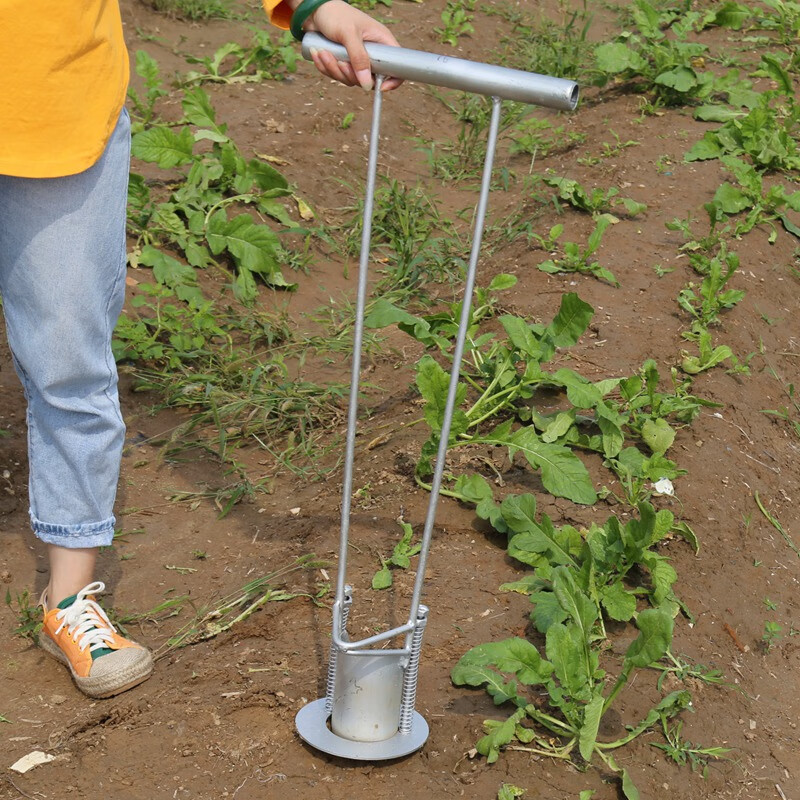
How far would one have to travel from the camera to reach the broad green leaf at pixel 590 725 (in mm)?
2021

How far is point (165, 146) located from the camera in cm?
415

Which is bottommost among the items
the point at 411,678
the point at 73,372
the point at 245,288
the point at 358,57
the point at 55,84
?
the point at 245,288

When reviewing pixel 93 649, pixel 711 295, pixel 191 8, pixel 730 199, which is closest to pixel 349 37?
pixel 93 649

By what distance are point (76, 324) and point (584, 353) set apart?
6.03ft

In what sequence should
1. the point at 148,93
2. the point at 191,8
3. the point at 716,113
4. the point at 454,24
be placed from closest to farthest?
the point at 148,93 → the point at 716,113 → the point at 191,8 → the point at 454,24

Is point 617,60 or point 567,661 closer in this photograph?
point 567,661

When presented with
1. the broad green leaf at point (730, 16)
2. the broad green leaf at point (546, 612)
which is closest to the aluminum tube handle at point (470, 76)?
the broad green leaf at point (546, 612)

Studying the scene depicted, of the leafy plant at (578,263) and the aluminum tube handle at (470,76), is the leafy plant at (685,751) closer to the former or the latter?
the aluminum tube handle at (470,76)

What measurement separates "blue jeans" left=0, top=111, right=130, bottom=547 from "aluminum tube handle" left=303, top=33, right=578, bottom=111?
526mm

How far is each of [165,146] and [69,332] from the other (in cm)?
231

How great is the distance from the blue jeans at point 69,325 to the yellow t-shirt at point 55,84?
7 cm

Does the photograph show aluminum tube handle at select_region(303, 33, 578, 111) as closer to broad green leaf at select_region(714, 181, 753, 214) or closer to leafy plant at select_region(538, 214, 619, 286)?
leafy plant at select_region(538, 214, 619, 286)

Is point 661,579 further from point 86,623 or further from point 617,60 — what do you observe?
point 617,60

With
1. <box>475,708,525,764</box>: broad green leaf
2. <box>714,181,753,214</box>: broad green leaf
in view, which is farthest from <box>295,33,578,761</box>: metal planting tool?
<box>714,181,753,214</box>: broad green leaf
